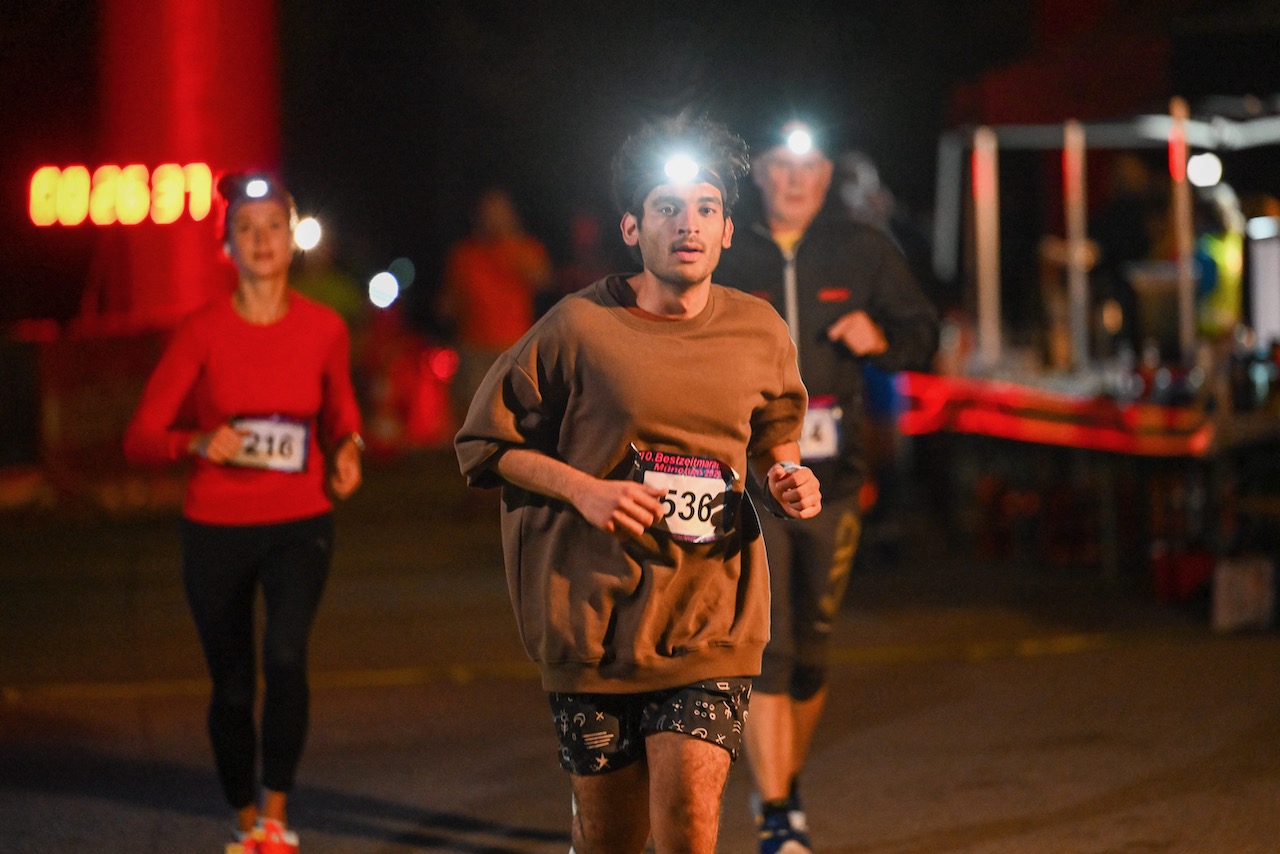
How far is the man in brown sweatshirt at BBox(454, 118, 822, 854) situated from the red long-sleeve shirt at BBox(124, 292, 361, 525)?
1562mm

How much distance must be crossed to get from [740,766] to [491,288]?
778cm

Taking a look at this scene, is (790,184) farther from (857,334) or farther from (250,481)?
(250,481)

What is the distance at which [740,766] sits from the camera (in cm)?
720

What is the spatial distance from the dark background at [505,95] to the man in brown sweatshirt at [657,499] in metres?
11.4

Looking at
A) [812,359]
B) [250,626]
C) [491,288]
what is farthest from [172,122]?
[812,359]

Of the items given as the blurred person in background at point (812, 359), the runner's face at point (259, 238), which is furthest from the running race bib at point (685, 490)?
the runner's face at point (259, 238)

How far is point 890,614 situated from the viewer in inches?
412

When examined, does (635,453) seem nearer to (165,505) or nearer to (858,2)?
(165,505)

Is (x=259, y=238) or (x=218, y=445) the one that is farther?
(x=259, y=238)

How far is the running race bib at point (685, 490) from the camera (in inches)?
160

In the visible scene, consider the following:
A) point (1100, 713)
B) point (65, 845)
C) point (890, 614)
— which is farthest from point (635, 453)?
point (890, 614)

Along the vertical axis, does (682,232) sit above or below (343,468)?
above

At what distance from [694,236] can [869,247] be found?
2104 millimetres

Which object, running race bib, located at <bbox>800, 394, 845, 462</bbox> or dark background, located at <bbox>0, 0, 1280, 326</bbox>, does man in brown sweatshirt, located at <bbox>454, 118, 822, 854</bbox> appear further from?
dark background, located at <bbox>0, 0, 1280, 326</bbox>
